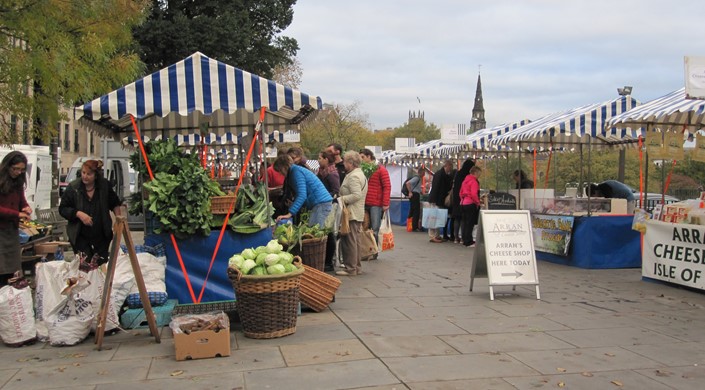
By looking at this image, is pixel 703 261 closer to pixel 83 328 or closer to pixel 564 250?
pixel 564 250

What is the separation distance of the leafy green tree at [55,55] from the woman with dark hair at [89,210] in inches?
86.7

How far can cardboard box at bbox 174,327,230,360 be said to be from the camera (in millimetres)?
5711

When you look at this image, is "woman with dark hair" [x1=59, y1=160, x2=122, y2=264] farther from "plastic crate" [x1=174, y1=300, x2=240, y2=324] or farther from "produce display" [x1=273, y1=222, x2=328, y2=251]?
"produce display" [x1=273, y1=222, x2=328, y2=251]

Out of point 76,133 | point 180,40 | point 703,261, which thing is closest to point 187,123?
point 703,261

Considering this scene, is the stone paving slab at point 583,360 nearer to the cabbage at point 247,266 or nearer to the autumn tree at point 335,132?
the cabbage at point 247,266

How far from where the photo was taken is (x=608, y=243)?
1173cm

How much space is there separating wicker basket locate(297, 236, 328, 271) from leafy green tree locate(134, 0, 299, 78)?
1959cm

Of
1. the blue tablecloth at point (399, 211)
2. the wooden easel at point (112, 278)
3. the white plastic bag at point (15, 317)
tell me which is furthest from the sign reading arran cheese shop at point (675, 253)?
the blue tablecloth at point (399, 211)

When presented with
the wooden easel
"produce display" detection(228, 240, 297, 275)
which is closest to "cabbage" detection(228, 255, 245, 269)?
"produce display" detection(228, 240, 297, 275)

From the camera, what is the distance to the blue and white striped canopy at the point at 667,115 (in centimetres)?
986

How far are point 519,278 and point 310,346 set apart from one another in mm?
3673

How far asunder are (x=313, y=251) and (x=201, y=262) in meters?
1.82

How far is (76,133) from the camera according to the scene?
176 feet

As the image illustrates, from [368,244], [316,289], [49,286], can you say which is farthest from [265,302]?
[368,244]
